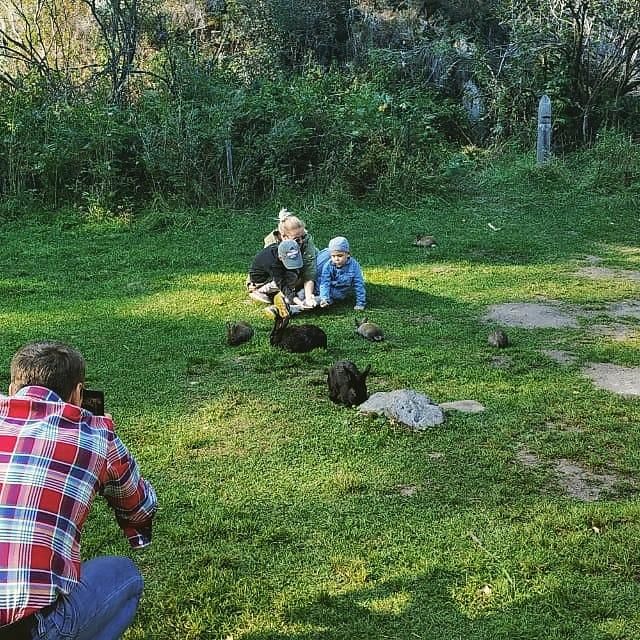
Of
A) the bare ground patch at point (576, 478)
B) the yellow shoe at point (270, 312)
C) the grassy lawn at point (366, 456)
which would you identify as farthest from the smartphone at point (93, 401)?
the yellow shoe at point (270, 312)

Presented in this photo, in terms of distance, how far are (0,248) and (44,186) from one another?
2254mm

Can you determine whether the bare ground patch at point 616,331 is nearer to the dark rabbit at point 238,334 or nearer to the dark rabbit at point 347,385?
the dark rabbit at point 347,385

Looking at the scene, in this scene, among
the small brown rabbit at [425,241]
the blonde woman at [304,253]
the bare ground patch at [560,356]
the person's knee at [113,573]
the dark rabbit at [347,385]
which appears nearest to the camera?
the person's knee at [113,573]

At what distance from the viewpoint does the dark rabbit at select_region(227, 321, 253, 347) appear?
6.84 m

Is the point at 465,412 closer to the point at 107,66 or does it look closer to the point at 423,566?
the point at 423,566

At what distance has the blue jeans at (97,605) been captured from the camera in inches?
94.7

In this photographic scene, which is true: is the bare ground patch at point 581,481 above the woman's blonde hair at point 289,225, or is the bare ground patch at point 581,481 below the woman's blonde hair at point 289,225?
below

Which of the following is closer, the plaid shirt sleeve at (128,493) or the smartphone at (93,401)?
the plaid shirt sleeve at (128,493)

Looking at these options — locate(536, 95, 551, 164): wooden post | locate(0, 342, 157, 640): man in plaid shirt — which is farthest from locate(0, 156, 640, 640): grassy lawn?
locate(536, 95, 551, 164): wooden post

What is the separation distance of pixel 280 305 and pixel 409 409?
283 cm

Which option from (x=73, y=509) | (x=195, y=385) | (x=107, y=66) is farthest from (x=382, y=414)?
(x=107, y=66)

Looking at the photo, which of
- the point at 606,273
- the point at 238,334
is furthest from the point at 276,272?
the point at 606,273

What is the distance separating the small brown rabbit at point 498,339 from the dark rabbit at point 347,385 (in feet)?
5.22

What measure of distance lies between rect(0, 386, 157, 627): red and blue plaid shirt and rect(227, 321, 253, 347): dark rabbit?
14.1 ft
